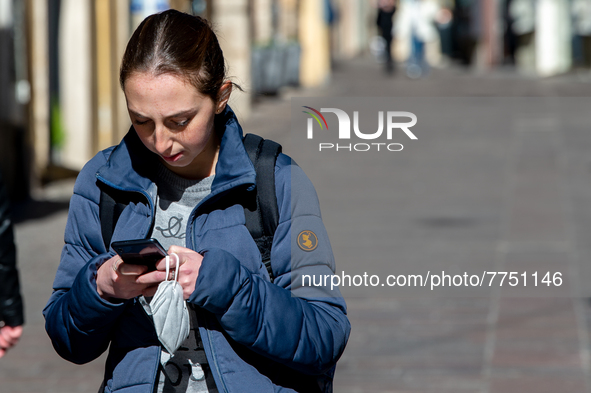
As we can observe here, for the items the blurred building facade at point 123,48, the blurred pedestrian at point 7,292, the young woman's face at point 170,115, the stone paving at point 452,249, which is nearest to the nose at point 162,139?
the young woman's face at point 170,115

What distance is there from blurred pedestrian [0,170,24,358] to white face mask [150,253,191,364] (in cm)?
140

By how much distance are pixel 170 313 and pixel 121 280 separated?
12 cm

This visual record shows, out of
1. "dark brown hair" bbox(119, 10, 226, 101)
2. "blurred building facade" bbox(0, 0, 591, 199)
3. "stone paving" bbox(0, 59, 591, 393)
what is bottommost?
"stone paving" bbox(0, 59, 591, 393)

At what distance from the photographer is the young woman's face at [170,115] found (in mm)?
1920

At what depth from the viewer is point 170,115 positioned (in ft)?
6.32

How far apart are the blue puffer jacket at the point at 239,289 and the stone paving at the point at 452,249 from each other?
4.82 feet

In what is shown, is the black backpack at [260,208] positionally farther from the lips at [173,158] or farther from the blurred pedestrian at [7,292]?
the blurred pedestrian at [7,292]

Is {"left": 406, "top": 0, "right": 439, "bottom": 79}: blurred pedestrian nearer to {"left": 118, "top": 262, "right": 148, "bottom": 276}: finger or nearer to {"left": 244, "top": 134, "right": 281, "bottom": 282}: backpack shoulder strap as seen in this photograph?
{"left": 244, "top": 134, "right": 281, "bottom": 282}: backpack shoulder strap

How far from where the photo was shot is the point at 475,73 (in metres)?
21.7

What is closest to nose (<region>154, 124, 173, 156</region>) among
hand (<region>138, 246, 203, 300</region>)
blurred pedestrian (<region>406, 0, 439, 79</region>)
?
hand (<region>138, 246, 203, 300</region>)

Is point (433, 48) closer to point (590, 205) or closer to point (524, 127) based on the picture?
point (524, 127)

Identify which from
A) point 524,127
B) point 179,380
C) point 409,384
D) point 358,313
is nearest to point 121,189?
point 179,380

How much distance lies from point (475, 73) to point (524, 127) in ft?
25.6

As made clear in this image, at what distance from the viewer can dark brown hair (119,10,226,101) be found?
1932 millimetres
